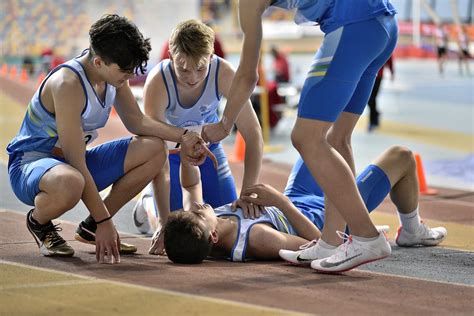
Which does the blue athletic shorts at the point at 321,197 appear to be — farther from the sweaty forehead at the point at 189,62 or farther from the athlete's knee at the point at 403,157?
the sweaty forehead at the point at 189,62

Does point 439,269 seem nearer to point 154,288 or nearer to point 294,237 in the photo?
point 294,237

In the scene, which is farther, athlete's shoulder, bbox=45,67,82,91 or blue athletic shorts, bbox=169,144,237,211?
blue athletic shorts, bbox=169,144,237,211

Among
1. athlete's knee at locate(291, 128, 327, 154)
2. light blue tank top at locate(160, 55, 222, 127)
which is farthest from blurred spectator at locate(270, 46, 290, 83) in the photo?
athlete's knee at locate(291, 128, 327, 154)

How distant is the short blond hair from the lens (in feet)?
18.2

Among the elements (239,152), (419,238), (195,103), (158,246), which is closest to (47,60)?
(239,152)

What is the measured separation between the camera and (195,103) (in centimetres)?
618

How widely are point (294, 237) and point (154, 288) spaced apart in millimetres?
1131

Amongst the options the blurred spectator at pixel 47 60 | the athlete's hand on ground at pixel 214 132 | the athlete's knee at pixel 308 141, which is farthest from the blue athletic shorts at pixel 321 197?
the blurred spectator at pixel 47 60

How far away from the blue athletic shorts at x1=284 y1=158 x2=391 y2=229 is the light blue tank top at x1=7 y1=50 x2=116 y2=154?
4.23ft

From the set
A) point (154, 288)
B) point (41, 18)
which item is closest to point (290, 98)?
point (154, 288)

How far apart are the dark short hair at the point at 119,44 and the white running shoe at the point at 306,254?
128cm

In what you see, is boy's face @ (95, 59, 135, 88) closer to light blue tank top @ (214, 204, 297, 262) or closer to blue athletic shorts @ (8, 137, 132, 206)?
blue athletic shorts @ (8, 137, 132, 206)

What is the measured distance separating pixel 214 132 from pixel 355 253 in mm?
1129

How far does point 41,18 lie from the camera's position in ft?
112
